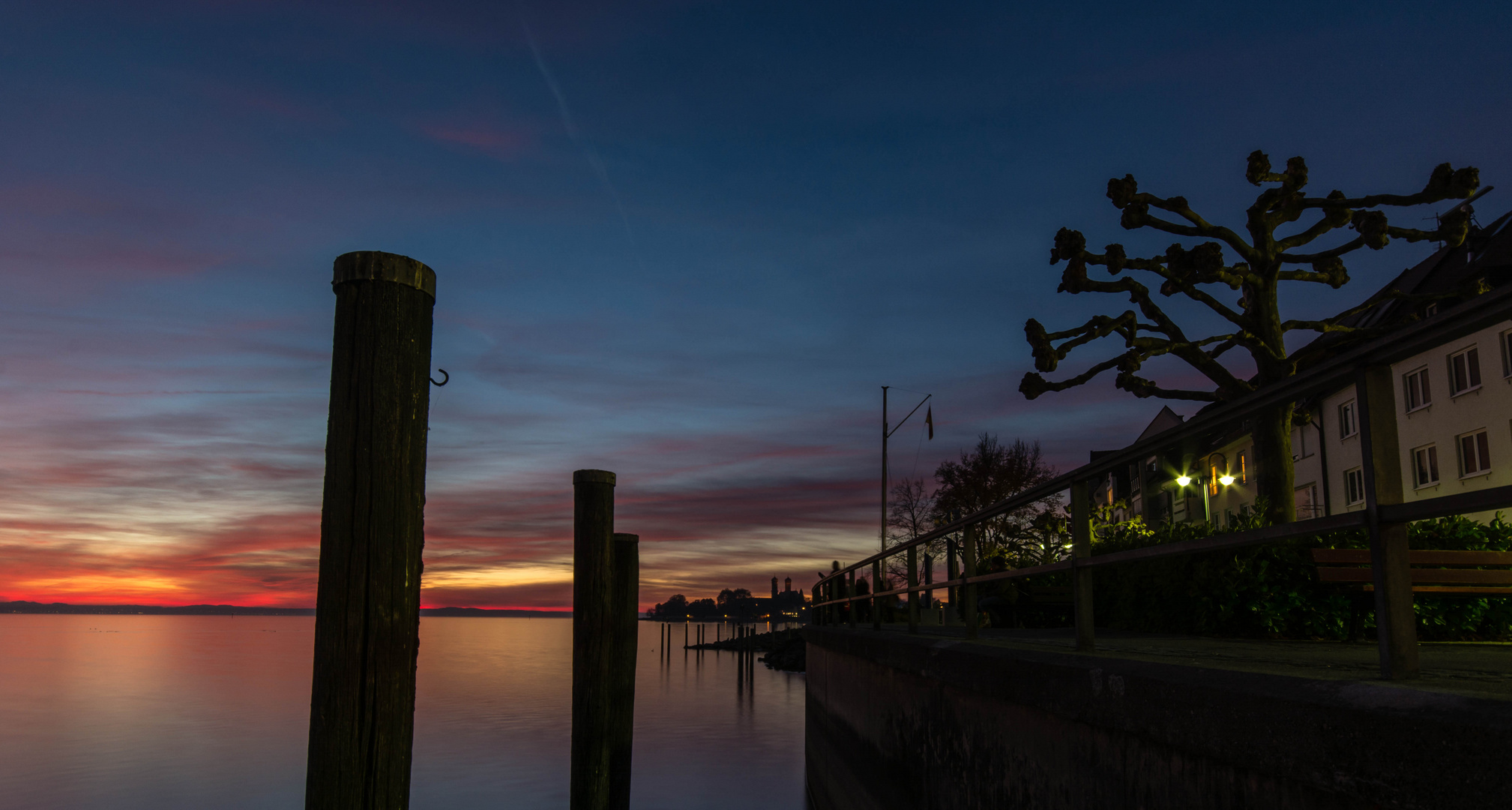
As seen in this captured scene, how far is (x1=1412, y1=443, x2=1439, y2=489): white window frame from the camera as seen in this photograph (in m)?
30.9

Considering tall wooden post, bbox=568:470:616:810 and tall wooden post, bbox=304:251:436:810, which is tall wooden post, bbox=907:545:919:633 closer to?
tall wooden post, bbox=568:470:616:810

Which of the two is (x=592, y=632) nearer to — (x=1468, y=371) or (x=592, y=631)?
(x=592, y=631)

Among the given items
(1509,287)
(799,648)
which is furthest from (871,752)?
(799,648)

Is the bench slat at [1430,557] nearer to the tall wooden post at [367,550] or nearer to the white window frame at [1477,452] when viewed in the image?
the tall wooden post at [367,550]

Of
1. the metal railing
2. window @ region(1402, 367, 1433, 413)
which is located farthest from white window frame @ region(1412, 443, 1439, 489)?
the metal railing

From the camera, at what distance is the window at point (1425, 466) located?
31141mm

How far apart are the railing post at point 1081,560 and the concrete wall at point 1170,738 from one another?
0.25m

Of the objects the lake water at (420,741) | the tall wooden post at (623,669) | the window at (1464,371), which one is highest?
the window at (1464,371)

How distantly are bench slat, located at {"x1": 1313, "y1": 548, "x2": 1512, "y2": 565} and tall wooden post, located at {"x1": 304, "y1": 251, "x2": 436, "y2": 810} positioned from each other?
16.8 ft

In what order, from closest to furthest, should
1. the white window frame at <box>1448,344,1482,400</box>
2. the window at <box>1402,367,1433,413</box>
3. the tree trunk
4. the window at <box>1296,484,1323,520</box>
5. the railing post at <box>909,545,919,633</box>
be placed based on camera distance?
the railing post at <box>909,545,919,633</box>
the tree trunk
the white window frame at <box>1448,344,1482,400</box>
the window at <box>1402,367,1433,413</box>
the window at <box>1296,484,1323,520</box>

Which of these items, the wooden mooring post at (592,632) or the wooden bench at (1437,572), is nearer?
the wooden bench at (1437,572)

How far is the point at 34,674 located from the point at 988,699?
242ft

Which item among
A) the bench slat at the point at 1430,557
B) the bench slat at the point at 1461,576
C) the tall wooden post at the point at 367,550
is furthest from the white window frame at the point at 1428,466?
the tall wooden post at the point at 367,550

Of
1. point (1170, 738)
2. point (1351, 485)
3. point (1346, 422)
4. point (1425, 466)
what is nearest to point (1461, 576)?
point (1170, 738)
